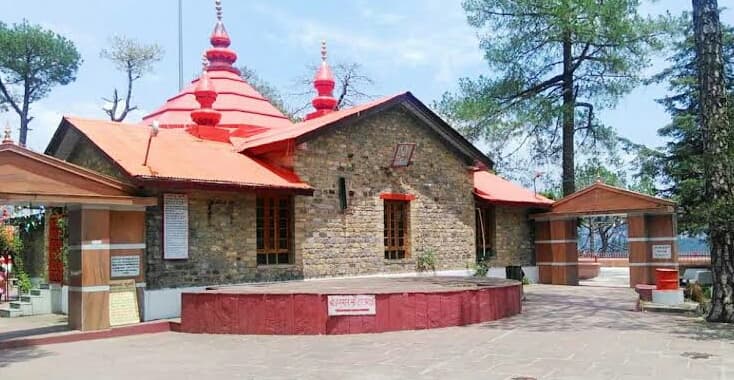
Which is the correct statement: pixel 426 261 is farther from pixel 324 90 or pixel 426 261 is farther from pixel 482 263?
pixel 324 90

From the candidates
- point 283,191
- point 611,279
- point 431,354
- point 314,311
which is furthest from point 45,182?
point 611,279

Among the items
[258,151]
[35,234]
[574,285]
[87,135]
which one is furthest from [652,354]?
[35,234]

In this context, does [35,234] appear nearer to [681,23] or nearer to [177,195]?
[177,195]

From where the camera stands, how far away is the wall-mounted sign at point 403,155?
682 inches

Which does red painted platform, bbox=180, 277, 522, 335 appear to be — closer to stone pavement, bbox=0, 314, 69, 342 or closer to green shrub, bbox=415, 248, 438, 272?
stone pavement, bbox=0, 314, 69, 342

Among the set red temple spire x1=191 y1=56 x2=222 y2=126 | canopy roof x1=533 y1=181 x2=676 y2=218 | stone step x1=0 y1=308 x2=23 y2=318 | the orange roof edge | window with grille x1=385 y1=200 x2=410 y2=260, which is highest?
red temple spire x1=191 y1=56 x2=222 y2=126

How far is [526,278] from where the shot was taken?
21500 mm

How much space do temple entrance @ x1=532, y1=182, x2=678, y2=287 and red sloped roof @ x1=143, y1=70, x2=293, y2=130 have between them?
8.77 m

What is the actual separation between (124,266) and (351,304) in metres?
4.29

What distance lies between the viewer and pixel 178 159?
14070 mm

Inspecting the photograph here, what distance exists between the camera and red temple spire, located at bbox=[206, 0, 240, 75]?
70.9ft

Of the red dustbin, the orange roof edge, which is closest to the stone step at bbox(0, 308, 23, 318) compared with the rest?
the orange roof edge

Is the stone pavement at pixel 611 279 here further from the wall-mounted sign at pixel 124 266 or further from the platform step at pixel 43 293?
the platform step at pixel 43 293

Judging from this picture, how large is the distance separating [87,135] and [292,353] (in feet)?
23.6
